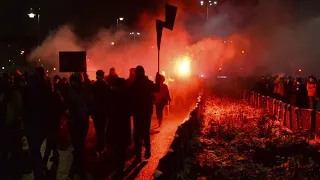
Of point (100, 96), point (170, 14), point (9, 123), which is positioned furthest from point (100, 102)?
point (170, 14)

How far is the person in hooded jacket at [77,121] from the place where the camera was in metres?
6.79

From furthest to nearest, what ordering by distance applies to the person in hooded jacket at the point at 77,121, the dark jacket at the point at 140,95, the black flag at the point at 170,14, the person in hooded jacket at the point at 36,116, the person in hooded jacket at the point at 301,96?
the person in hooded jacket at the point at 301,96, the black flag at the point at 170,14, the dark jacket at the point at 140,95, the person in hooded jacket at the point at 77,121, the person in hooded jacket at the point at 36,116

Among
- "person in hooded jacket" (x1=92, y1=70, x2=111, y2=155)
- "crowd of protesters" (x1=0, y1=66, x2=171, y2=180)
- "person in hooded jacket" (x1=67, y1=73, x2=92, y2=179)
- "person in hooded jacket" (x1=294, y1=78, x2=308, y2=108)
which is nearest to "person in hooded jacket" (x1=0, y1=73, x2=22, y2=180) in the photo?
"crowd of protesters" (x1=0, y1=66, x2=171, y2=180)

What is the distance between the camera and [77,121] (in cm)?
689

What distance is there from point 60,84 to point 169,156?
25.8 ft

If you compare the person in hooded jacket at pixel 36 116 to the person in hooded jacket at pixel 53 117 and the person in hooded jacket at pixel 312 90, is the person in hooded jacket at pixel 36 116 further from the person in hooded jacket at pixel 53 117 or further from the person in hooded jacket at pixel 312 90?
the person in hooded jacket at pixel 312 90

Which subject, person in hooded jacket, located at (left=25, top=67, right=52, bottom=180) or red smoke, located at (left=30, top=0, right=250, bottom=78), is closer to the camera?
person in hooded jacket, located at (left=25, top=67, right=52, bottom=180)

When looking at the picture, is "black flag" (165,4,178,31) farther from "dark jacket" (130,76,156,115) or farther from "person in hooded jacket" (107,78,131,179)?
"person in hooded jacket" (107,78,131,179)

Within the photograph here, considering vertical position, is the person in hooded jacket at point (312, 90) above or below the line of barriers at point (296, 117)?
above

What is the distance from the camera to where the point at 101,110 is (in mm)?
8266

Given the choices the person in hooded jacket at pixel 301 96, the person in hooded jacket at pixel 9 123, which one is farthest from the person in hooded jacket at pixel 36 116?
the person in hooded jacket at pixel 301 96

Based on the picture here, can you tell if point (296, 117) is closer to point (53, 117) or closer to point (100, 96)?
point (100, 96)

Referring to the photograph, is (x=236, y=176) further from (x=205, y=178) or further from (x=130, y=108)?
(x=130, y=108)

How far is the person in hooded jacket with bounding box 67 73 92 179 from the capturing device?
22.3 feet
